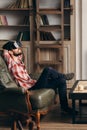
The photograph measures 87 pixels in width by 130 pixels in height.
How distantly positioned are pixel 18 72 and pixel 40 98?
80 cm

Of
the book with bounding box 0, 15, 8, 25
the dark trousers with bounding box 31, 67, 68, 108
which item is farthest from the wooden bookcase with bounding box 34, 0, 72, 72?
the dark trousers with bounding box 31, 67, 68, 108

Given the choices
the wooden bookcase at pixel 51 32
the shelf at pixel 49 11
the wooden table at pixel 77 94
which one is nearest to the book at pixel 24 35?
the wooden bookcase at pixel 51 32

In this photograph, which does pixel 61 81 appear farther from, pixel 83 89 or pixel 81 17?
pixel 81 17

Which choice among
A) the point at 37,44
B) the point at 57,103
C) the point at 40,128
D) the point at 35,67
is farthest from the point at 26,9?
the point at 40,128

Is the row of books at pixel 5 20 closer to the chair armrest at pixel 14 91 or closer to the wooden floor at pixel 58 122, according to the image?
the wooden floor at pixel 58 122

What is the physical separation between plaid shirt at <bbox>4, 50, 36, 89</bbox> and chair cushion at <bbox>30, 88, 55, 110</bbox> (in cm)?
42

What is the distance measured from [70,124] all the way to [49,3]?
314 cm

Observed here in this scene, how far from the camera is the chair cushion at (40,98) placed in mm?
4066

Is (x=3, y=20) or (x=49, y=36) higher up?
(x=3, y=20)

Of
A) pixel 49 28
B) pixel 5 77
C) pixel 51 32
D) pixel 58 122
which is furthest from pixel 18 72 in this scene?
pixel 51 32

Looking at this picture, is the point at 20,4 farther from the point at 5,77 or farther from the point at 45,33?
the point at 5,77

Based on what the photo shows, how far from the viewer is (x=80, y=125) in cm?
430

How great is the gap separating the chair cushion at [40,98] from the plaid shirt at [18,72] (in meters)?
0.42

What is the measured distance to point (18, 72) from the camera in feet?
15.7
